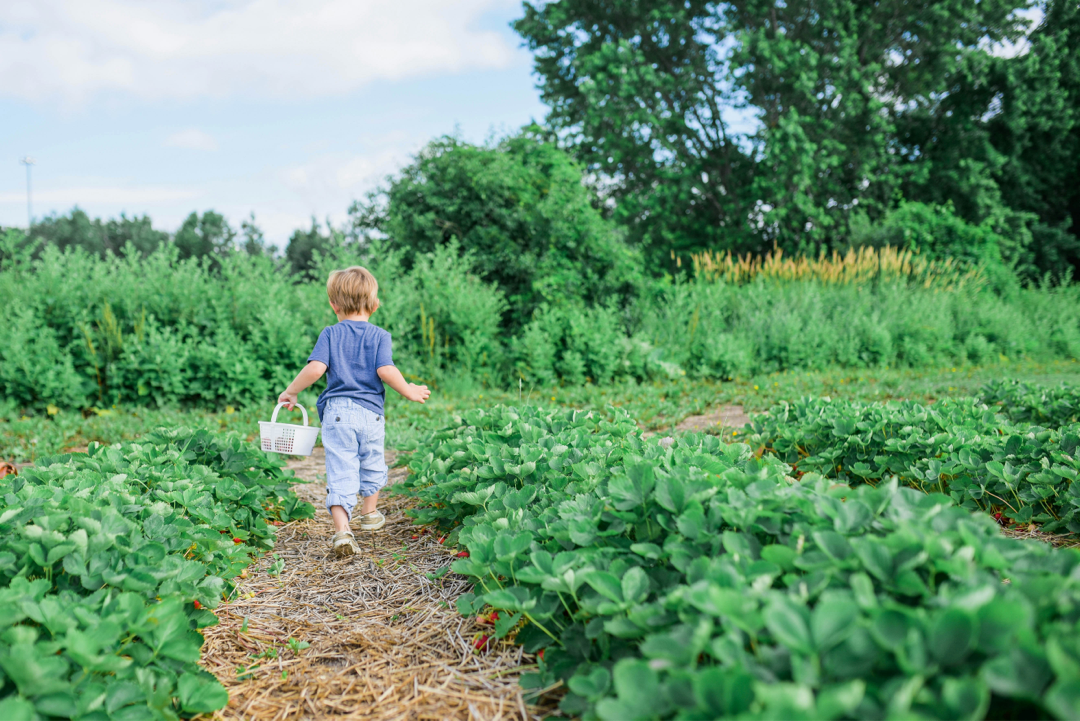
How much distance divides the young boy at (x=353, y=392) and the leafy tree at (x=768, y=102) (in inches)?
517

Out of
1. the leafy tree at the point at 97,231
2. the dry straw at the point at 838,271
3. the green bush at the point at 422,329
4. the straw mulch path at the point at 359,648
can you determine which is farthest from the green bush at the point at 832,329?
the leafy tree at the point at 97,231

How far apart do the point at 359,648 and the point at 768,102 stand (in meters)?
16.8

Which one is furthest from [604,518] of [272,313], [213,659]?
[272,313]

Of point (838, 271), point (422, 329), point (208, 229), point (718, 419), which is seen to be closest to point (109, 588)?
point (718, 419)

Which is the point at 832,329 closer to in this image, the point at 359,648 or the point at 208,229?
the point at 359,648

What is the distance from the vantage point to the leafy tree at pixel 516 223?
8938 millimetres

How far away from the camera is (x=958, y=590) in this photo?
109 centimetres

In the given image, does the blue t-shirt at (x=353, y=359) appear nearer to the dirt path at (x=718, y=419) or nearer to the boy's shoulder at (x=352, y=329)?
the boy's shoulder at (x=352, y=329)

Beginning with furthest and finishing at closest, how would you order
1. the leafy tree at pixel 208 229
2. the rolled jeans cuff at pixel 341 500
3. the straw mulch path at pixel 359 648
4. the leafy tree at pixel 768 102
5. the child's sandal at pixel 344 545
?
the leafy tree at pixel 208 229 < the leafy tree at pixel 768 102 < the rolled jeans cuff at pixel 341 500 < the child's sandal at pixel 344 545 < the straw mulch path at pixel 359 648

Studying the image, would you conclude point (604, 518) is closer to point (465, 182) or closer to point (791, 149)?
point (465, 182)

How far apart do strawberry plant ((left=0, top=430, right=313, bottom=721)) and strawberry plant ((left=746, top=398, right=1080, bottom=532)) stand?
259cm

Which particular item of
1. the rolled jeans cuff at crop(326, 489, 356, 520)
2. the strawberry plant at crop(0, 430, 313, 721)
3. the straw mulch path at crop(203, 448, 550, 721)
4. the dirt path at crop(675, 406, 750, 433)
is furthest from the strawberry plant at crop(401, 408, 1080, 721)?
the dirt path at crop(675, 406, 750, 433)

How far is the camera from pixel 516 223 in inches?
360

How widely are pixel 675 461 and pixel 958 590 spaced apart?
1.06m
